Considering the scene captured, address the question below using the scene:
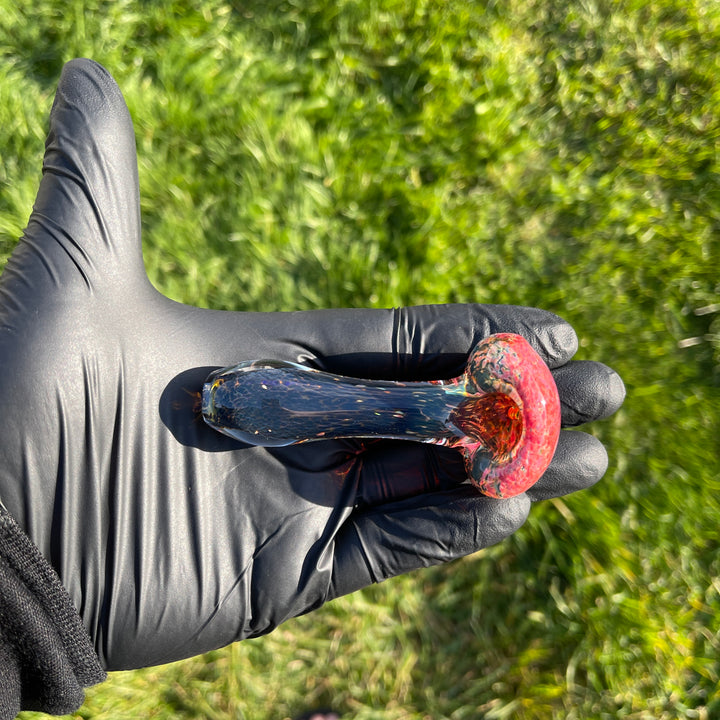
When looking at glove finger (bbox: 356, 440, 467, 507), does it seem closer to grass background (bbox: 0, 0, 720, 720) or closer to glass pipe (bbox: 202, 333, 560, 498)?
glass pipe (bbox: 202, 333, 560, 498)

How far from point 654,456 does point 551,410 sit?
0.97m

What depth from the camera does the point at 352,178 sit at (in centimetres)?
222

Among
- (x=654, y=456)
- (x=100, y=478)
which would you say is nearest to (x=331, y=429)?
(x=100, y=478)

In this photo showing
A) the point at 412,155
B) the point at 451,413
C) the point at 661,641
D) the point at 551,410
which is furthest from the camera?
the point at 412,155

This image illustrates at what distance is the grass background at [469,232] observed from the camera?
7.10ft

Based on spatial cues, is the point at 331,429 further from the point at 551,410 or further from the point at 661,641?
the point at 661,641

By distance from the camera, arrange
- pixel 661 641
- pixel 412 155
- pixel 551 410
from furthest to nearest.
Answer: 1. pixel 412 155
2. pixel 661 641
3. pixel 551 410

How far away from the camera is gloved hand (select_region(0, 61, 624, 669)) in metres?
1.55

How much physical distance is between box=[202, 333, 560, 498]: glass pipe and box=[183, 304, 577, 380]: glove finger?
14 centimetres

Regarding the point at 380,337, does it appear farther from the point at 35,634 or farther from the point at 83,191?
the point at 35,634

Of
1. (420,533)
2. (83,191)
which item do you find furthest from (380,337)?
(83,191)

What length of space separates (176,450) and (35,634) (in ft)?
1.71

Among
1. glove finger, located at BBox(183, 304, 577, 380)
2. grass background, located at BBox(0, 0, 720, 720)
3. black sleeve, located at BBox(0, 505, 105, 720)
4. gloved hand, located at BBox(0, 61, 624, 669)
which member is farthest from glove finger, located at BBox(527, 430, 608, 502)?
black sleeve, located at BBox(0, 505, 105, 720)

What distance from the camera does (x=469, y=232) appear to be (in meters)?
2.21
